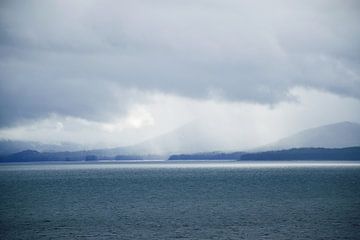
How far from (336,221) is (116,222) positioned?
32.9m

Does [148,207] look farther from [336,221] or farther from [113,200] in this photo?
[336,221]

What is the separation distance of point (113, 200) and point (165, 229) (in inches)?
1703

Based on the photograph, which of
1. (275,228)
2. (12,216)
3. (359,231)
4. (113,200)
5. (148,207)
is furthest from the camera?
(113,200)

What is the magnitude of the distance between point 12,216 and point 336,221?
173 ft

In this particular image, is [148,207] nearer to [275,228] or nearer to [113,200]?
[113,200]

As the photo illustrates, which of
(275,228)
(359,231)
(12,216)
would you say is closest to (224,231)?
(275,228)

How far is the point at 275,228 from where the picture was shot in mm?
57812

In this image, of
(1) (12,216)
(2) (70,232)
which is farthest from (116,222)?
(1) (12,216)

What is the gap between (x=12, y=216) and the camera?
7262cm

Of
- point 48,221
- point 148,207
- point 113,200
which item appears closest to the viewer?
point 48,221

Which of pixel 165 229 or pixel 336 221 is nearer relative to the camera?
pixel 165 229

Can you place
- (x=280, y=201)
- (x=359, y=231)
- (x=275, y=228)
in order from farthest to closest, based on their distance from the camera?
(x=280, y=201) < (x=275, y=228) < (x=359, y=231)

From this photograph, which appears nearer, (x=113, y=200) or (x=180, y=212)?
(x=180, y=212)

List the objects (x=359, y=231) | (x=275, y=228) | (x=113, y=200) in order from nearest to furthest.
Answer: (x=359, y=231) → (x=275, y=228) → (x=113, y=200)
